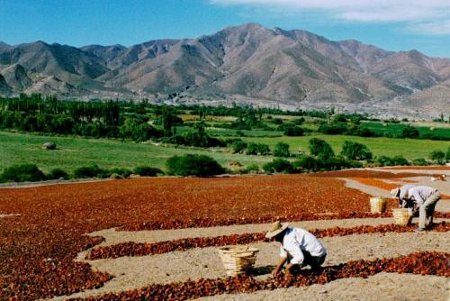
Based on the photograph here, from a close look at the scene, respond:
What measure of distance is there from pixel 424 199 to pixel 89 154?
87.5m

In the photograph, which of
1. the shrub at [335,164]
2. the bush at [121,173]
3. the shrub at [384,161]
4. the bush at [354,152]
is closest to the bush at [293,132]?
the bush at [354,152]

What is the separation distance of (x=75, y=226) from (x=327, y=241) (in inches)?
512

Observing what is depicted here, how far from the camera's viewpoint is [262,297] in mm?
14484

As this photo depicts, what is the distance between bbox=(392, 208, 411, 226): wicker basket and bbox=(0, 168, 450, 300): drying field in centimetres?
63

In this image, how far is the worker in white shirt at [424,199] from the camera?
72.9 feet

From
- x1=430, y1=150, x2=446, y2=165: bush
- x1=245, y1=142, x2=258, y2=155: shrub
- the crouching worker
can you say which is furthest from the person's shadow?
x1=245, y1=142, x2=258, y2=155: shrub

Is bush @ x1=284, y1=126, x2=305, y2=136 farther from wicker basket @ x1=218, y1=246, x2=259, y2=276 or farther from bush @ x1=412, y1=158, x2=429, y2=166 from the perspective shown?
wicker basket @ x1=218, y1=246, x2=259, y2=276

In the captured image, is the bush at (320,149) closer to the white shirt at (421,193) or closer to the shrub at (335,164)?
the shrub at (335,164)

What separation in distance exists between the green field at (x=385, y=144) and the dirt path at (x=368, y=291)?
9808 centimetres

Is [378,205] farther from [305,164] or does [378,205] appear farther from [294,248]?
[305,164]

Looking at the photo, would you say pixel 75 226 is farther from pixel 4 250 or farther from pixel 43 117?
pixel 43 117

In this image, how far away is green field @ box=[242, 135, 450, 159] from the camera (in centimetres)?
11682

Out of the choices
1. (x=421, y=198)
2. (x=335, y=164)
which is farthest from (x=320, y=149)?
(x=421, y=198)

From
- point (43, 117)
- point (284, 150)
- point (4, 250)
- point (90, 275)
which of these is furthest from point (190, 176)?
point (43, 117)
